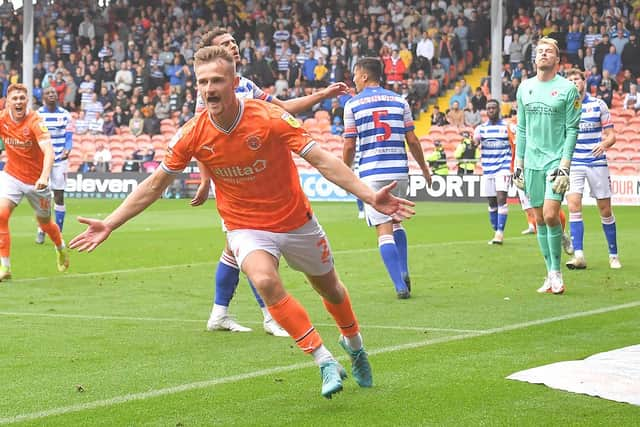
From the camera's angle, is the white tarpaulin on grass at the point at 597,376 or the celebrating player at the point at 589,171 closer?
the white tarpaulin on grass at the point at 597,376

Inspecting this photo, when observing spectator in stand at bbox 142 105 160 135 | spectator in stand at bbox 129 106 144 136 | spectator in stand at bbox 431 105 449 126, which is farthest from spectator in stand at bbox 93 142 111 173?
spectator in stand at bbox 431 105 449 126

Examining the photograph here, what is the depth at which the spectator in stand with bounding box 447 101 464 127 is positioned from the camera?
3256 centimetres

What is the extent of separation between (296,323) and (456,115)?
26.7 meters

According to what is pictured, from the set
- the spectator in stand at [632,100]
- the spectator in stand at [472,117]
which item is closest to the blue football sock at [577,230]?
the spectator in stand at [632,100]

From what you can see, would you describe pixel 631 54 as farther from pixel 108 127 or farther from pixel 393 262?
pixel 393 262

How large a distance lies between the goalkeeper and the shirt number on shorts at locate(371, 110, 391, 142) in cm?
127

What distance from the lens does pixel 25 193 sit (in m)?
13.9

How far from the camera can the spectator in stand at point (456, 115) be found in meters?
32.6

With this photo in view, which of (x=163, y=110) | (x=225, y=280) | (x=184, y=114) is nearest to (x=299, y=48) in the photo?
(x=184, y=114)

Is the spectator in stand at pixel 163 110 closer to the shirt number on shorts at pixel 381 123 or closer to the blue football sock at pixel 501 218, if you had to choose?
the blue football sock at pixel 501 218

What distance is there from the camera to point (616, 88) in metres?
31.5

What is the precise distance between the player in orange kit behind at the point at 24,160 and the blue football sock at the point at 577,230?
5.90 metres

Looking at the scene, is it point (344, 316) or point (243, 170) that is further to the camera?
point (344, 316)

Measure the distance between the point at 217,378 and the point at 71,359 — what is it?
1290mm
